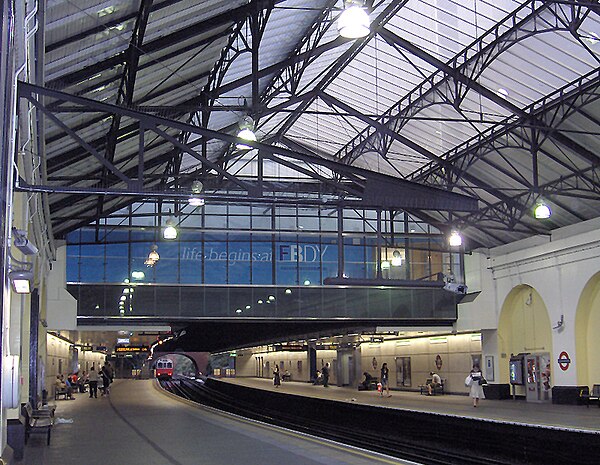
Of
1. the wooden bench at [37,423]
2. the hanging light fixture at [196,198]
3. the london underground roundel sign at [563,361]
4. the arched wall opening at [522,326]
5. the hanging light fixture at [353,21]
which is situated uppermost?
the hanging light fixture at [353,21]

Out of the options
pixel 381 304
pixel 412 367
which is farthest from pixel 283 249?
pixel 412 367

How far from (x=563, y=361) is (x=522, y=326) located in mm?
4676

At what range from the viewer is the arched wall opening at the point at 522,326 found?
3228 centimetres

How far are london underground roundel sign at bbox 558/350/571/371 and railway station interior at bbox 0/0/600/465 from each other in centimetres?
11

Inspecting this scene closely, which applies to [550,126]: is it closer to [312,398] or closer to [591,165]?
[591,165]

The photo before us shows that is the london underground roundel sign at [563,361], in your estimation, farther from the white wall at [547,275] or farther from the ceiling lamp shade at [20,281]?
the ceiling lamp shade at [20,281]

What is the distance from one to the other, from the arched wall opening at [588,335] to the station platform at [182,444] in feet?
45.7

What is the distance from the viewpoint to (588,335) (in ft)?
95.1

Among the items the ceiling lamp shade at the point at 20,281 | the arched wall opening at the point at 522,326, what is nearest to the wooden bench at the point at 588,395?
the arched wall opening at the point at 522,326

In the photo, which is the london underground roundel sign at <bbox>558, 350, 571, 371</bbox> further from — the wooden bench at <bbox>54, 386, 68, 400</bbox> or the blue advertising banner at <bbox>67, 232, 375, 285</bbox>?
the wooden bench at <bbox>54, 386, 68, 400</bbox>

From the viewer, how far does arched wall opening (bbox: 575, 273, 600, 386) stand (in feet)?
94.2

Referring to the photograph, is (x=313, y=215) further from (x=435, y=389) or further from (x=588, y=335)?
(x=588, y=335)

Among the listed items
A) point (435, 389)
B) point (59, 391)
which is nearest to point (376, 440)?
point (435, 389)

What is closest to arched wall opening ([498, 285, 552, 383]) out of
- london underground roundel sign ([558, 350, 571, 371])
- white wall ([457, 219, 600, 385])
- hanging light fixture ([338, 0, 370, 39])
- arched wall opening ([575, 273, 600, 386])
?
white wall ([457, 219, 600, 385])
